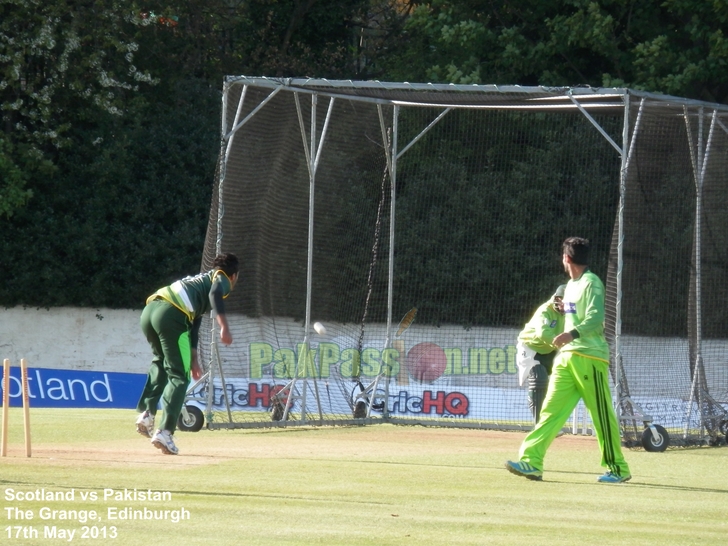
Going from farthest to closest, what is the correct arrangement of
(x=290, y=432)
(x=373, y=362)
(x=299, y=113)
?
(x=373, y=362) < (x=299, y=113) < (x=290, y=432)

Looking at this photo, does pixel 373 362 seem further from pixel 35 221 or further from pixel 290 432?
pixel 35 221

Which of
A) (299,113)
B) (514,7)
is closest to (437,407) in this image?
(299,113)

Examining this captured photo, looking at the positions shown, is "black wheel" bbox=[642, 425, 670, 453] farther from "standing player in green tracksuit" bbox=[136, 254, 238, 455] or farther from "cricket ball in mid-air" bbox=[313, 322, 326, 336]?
"standing player in green tracksuit" bbox=[136, 254, 238, 455]

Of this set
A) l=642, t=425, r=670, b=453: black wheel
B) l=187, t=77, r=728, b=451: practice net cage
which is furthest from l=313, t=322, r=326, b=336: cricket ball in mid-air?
l=642, t=425, r=670, b=453: black wheel

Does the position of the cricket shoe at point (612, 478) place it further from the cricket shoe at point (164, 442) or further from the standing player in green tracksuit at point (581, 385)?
the cricket shoe at point (164, 442)

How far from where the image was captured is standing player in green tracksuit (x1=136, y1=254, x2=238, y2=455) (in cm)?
991

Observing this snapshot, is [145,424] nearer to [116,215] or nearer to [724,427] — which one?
[724,427]

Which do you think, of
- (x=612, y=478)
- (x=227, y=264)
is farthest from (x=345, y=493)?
(x=227, y=264)

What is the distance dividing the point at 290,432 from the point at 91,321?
47.1 feet

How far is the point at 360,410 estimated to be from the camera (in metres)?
14.9

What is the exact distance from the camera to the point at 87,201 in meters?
26.2

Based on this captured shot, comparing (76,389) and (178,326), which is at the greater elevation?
(178,326)

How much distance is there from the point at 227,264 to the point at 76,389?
9.64 metres

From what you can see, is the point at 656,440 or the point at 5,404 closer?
the point at 5,404
